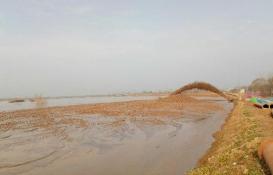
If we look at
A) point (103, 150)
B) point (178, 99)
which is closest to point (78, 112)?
point (178, 99)

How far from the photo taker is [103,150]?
12305 millimetres

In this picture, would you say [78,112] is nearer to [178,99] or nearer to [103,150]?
[178,99]

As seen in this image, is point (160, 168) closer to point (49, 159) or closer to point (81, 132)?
point (49, 159)

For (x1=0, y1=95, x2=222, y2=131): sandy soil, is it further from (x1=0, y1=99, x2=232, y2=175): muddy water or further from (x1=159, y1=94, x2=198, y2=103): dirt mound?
(x1=0, y1=99, x2=232, y2=175): muddy water

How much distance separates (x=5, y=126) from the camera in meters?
20.6

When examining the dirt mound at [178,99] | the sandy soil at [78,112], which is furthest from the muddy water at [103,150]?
the dirt mound at [178,99]

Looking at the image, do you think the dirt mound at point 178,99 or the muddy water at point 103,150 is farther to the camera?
the dirt mound at point 178,99

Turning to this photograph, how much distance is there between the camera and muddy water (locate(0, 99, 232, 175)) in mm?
9484

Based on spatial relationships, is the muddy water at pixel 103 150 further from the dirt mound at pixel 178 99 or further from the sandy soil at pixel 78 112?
the dirt mound at pixel 178 99

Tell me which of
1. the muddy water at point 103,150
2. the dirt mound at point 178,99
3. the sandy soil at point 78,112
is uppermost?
the dirt mound at point 178,99

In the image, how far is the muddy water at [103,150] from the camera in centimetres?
948

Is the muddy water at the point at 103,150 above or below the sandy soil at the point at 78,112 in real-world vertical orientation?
below

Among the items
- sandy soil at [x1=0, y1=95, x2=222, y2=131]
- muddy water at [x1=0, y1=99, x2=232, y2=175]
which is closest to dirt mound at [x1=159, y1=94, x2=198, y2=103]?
sandy soil at [x1=0, y1=95, x2=222, y2=131]

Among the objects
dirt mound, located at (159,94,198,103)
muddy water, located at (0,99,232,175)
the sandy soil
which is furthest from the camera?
dirt mound, located at (159,94,198,103)
